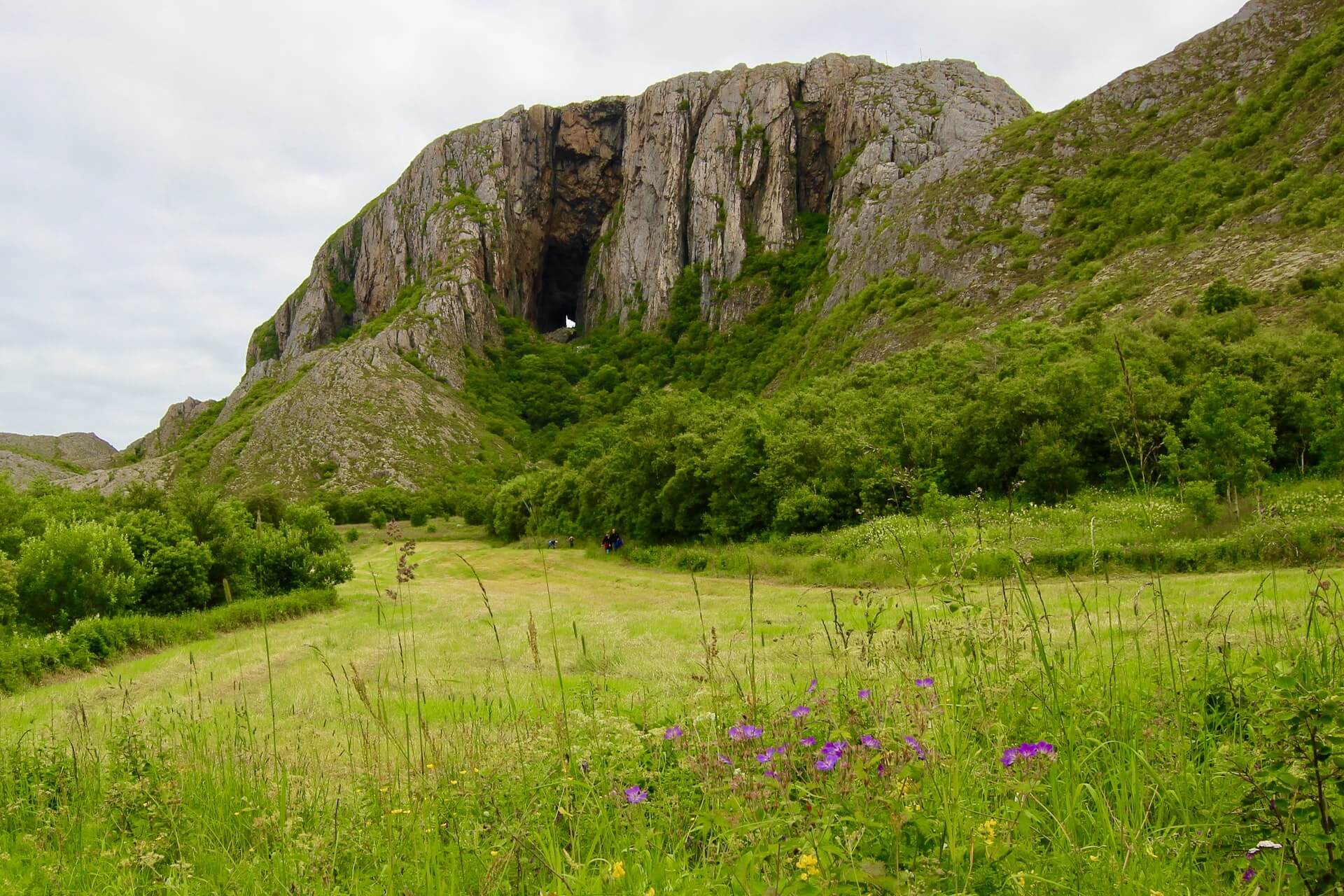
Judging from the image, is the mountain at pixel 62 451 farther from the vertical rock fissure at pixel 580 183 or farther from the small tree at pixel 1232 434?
the small tree at pixel 1232 434

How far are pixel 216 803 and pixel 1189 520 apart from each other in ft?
63.1

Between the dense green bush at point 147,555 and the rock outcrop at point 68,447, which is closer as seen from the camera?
the dense green bush at point 147,555

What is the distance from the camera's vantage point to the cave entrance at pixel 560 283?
12888 cm

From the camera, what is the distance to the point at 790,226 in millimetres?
97125

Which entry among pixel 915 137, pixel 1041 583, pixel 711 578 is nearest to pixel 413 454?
pixel 711 578

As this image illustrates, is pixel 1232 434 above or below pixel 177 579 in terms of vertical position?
above

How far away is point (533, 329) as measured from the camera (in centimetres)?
12038

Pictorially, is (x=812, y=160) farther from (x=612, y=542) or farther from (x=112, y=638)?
(x=112, y=638)

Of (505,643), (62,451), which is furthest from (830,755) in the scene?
(62,451)

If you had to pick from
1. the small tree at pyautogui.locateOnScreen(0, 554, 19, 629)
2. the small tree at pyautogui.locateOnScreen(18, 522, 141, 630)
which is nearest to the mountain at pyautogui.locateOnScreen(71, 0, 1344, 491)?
the small tree at pyautogui.locateOnScreen(18, 522, 141, 630)

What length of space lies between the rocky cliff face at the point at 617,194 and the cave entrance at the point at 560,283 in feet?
0.97

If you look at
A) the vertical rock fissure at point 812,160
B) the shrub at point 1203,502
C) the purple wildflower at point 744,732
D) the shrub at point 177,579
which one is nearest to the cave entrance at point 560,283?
the vertical rock fissure at point 812,160

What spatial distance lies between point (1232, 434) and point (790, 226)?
3361 inches

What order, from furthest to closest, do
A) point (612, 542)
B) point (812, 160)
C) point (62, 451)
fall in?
point (62, 451), point (812, 160), point (612, 542)
